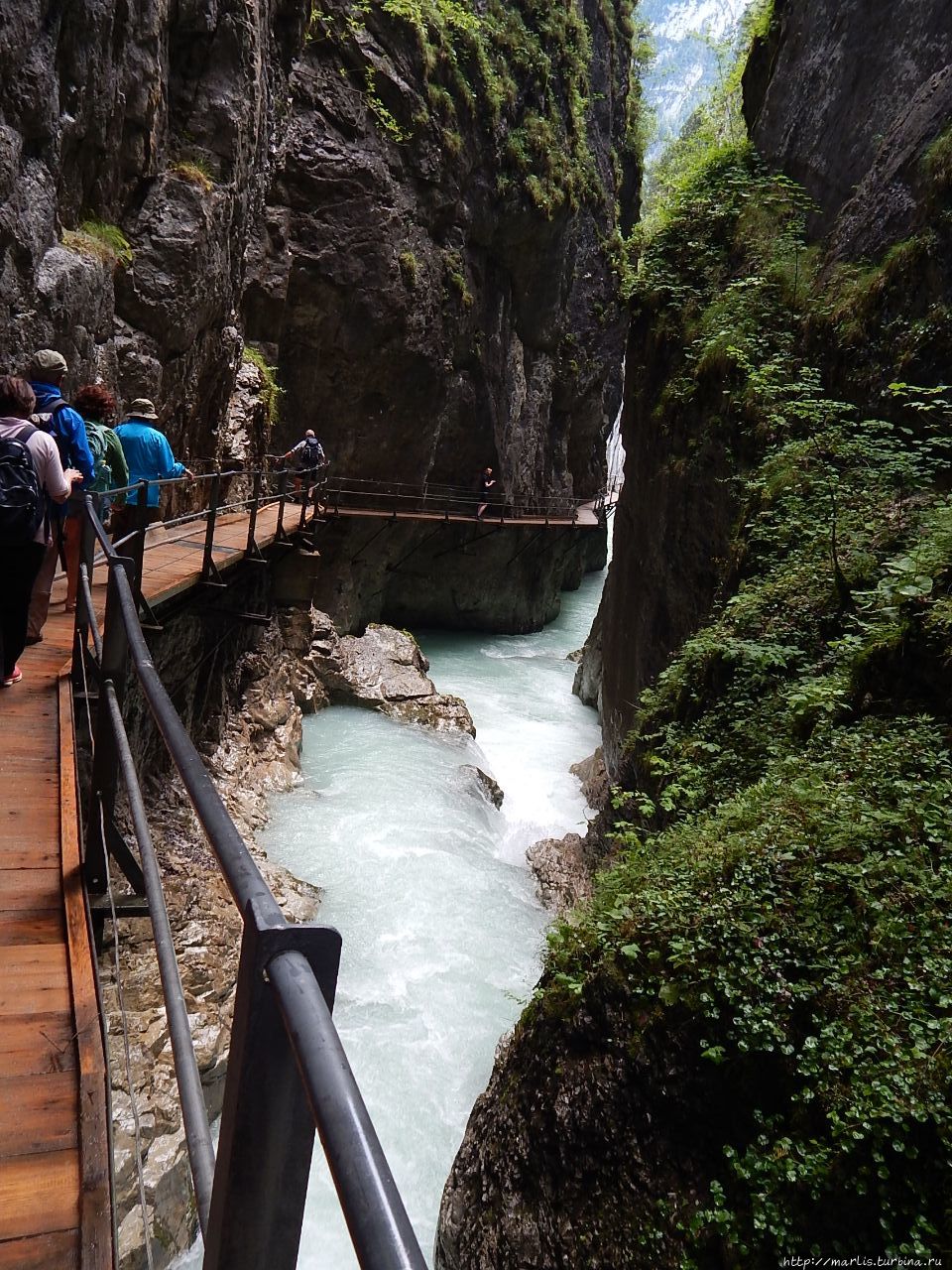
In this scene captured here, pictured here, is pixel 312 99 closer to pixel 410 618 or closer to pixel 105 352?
Answer: pixel 105 352

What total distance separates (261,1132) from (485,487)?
2232 centimetres

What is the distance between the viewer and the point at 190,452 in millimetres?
12062

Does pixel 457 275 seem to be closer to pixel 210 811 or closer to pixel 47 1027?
pixel 47 1027

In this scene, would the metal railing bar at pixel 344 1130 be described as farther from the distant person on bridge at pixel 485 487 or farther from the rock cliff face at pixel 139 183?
the distant person on bridge at pixel 485 487

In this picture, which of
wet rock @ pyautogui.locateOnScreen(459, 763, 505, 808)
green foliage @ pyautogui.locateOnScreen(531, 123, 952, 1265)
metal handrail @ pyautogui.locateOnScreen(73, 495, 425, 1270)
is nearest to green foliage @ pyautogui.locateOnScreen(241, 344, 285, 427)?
wet rock @ pyautogui.locateOnScreen(459, 763, 505, 808)

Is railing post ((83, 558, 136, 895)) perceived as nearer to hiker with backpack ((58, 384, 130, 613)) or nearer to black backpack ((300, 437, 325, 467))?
hiker with backpack ((58, 384, 130, 613))

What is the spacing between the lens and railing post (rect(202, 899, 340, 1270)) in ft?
2.59

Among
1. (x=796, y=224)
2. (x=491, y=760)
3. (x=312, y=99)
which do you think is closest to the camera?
(x=796, y=224)

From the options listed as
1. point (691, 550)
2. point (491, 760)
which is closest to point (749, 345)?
point (691, 550)

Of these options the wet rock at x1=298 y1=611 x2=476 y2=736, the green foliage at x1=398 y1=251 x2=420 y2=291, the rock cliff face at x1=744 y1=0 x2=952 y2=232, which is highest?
the rock cliff face at x1=744 y1=0 x2=952 y2=232

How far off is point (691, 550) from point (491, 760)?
6514 mm

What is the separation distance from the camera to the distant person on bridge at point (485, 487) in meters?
22.0

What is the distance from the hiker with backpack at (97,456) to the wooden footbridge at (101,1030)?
1002 millimetres

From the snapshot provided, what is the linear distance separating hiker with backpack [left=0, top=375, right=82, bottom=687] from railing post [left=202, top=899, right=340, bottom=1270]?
3287 mm
